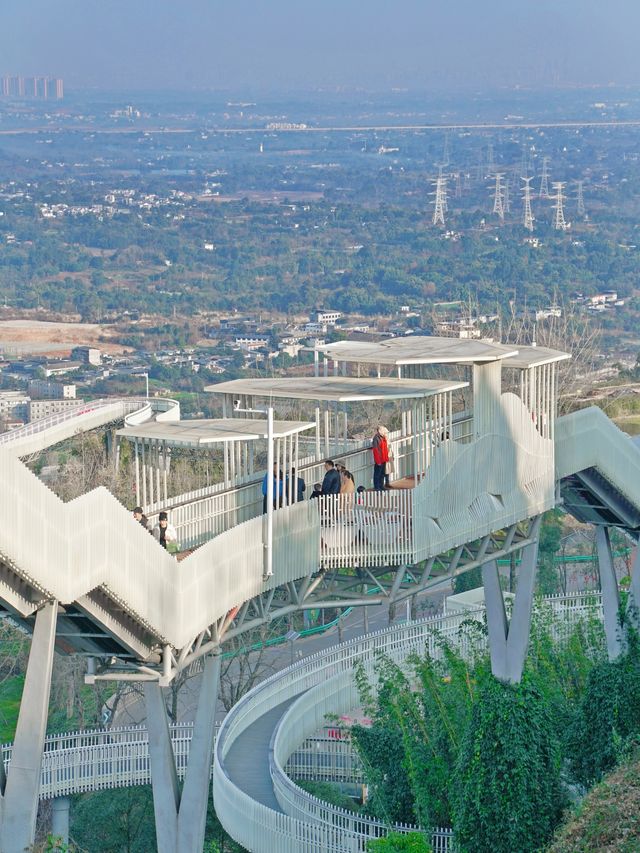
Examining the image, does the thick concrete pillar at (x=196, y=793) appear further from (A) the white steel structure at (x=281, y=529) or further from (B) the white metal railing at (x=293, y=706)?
(B) the white metal railing at (x=293, y=706)

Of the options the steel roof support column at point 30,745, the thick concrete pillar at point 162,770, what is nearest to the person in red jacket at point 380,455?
the thick concrete pillar at point 162,770

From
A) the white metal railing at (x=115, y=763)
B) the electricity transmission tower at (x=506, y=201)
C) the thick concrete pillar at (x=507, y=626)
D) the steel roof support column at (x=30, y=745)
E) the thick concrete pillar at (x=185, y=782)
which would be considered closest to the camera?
the steel roof support column at (x=30, y=745)

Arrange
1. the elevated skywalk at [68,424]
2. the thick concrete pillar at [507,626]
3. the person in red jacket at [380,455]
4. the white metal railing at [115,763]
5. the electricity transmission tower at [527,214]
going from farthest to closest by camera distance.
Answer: the electricity transmission tower at [527,214] → the elevated skywalk at [68,424] → the thick concrete pillar at [507,626] → the white metal railing at [115,763] → the person in red jacket at [380,455]

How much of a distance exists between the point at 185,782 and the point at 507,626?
6.45 metres

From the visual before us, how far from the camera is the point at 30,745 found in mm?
14555

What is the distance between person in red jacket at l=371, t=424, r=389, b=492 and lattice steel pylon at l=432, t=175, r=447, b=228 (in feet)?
506

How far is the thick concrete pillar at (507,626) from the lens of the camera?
22719mm

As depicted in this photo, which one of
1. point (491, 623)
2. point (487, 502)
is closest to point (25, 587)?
point (487, 502)

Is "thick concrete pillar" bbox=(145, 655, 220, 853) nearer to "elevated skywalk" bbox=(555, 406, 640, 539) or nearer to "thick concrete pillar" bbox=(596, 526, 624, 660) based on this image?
"elevated skywalk" bbox=(555, 406, 640, 539)

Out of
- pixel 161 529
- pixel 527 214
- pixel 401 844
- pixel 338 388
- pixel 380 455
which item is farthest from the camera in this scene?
pixel 527 214

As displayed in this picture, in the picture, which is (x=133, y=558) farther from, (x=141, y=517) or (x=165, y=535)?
(x=165, y=535)

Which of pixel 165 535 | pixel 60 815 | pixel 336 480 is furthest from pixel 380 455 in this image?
pixel 60 815

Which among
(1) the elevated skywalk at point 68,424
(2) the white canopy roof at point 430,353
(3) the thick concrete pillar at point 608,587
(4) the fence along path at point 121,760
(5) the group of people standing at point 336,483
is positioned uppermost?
(2) the white canopy roof at point 430,353

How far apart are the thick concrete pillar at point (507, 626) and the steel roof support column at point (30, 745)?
30.1ft
